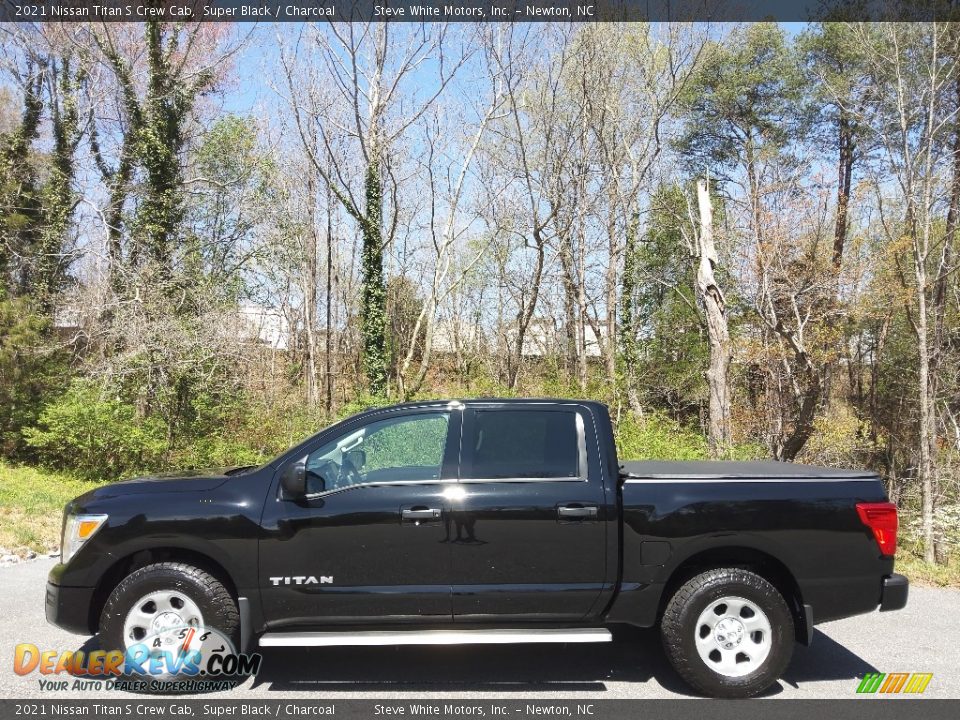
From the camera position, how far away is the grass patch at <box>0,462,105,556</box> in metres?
9.88

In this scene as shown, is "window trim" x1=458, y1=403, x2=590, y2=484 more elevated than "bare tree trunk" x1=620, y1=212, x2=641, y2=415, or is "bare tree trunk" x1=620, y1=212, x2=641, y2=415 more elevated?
"bare tree trunk" x1=620, y1=212, x2=641, y2=415

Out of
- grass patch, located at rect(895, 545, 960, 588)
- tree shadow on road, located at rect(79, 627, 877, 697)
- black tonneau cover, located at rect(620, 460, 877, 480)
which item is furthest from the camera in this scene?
grass patch, located at rect(895, 545, 960, 588)

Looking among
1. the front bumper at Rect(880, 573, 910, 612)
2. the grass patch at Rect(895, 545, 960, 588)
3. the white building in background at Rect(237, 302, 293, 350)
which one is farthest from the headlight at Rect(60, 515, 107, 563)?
the white building in background at Rect(237, 302, 293, 350)

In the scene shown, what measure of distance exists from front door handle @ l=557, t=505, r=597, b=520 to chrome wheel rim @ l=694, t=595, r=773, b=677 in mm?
941

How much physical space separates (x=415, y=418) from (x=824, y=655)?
350 centimetres

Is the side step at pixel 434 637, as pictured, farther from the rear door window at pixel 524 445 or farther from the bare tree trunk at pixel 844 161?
the bare tree trunk at pixel 844 161

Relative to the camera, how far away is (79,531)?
502 centimetres

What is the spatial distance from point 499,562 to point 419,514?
1.96ft

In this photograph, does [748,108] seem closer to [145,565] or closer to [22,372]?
[22,372]

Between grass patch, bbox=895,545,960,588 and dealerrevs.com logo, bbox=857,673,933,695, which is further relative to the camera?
grass patch, bbox=895,545,960,588

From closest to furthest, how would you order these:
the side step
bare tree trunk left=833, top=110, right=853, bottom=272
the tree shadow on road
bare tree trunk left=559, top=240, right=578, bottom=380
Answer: the side step < the tree shadow on road < bare tree trunk left=833, top=110, right=853, bottom=272 < bare tree trunk left=559, top=240, right=578, bottom=380

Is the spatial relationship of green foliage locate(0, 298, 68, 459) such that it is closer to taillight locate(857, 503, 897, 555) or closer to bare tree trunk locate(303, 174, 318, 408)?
bare tree trunk locate(303, 174, 318, 408)

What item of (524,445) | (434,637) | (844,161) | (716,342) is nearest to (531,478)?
(524,445)

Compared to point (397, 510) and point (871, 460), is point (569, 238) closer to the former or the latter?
point (871, 460)
